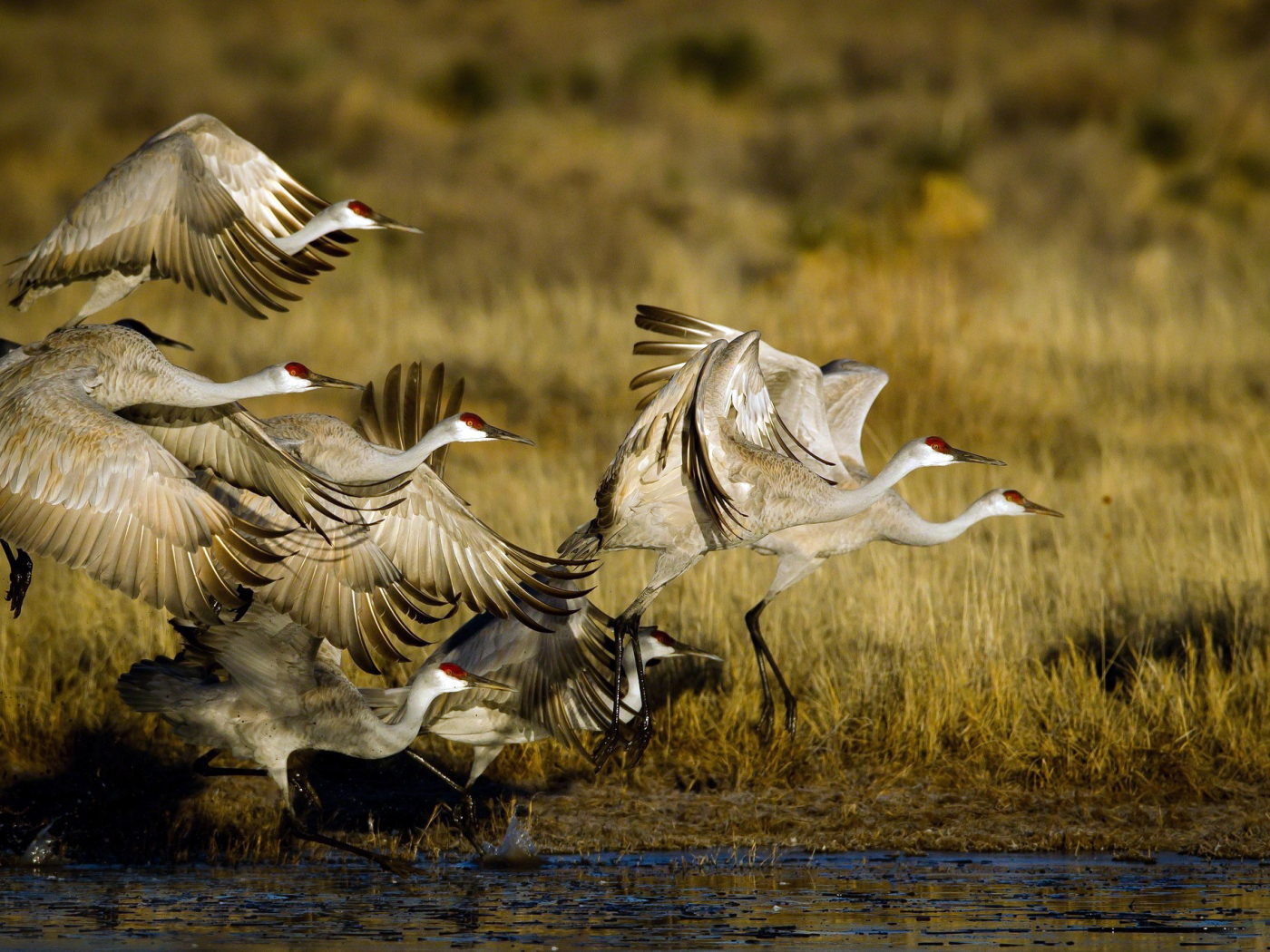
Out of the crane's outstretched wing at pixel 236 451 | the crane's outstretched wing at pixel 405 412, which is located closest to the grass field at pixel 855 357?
the crane's outstretched wing at pixel 236 451

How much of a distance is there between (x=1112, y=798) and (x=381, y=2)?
3797 centimetres

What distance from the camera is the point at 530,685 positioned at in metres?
6.39

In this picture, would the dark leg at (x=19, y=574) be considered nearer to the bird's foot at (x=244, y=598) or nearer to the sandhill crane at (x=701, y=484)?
the bird's foot at (x=244, y=598)

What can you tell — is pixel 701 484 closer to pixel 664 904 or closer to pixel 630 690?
pixel 630 690

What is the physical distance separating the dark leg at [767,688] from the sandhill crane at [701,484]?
49cm

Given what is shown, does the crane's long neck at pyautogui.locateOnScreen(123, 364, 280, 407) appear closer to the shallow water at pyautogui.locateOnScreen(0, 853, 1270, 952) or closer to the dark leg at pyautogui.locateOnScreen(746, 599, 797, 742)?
the shallow water at pyautogui.locateOnScreen(0, 853, 1270, 952)

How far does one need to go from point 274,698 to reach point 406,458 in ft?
3.07

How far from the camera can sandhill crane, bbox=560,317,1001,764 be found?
6.40 m

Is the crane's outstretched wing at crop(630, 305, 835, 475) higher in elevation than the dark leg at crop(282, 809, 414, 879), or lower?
higher

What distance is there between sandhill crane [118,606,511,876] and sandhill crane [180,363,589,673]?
20 cm

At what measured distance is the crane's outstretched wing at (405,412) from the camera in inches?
282

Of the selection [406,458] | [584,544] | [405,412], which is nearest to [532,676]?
[584,544]

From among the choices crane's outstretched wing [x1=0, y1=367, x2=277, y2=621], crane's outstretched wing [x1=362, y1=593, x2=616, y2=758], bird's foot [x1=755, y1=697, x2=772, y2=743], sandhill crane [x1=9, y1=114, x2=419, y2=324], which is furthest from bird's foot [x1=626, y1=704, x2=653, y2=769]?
sandhill crane [x1=9, y1=114, x2=419, y2=324]

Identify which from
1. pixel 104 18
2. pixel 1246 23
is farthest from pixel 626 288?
pixel 104 18
